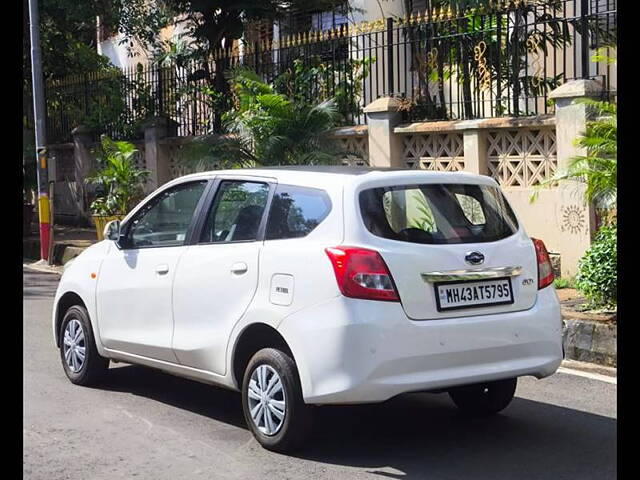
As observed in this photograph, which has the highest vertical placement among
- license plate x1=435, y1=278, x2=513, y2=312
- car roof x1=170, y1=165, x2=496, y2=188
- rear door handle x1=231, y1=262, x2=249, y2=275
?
car roof x1=170, y1=165, x2=496, y2=188

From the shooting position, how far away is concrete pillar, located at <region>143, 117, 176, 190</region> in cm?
1933

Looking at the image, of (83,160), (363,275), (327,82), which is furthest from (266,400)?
(83,160)

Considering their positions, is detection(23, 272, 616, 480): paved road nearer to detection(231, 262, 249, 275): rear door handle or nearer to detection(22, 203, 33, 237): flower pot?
detection(231, 262, 249, 275): rear door handle

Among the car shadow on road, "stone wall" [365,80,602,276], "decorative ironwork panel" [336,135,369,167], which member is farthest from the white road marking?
"decorative ironwork panel" [336,135,369,167]

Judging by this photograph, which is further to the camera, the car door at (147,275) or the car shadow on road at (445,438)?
the car door at (147,275)

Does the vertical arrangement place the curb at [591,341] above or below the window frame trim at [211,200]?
below

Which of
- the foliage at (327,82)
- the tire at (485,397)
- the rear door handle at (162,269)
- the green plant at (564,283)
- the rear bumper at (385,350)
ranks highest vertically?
the foliage at (327,82)

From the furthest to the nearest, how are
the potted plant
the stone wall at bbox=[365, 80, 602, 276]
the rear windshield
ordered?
1. the potted plant
2. the stone wall at bbox=[365, 80, 602, 276]
3. the rear windshield

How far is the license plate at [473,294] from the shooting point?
6125 millimetres

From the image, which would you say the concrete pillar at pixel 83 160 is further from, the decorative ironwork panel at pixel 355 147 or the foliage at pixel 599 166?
the foliage at pixel 599 166

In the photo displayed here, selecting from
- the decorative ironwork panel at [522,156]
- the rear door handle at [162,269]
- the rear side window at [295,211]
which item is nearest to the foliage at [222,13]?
the decorative ironwork panel at [522,156]

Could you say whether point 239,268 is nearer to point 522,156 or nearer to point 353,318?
point 353,318

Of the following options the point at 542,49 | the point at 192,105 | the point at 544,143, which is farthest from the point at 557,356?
the point at 192,105
